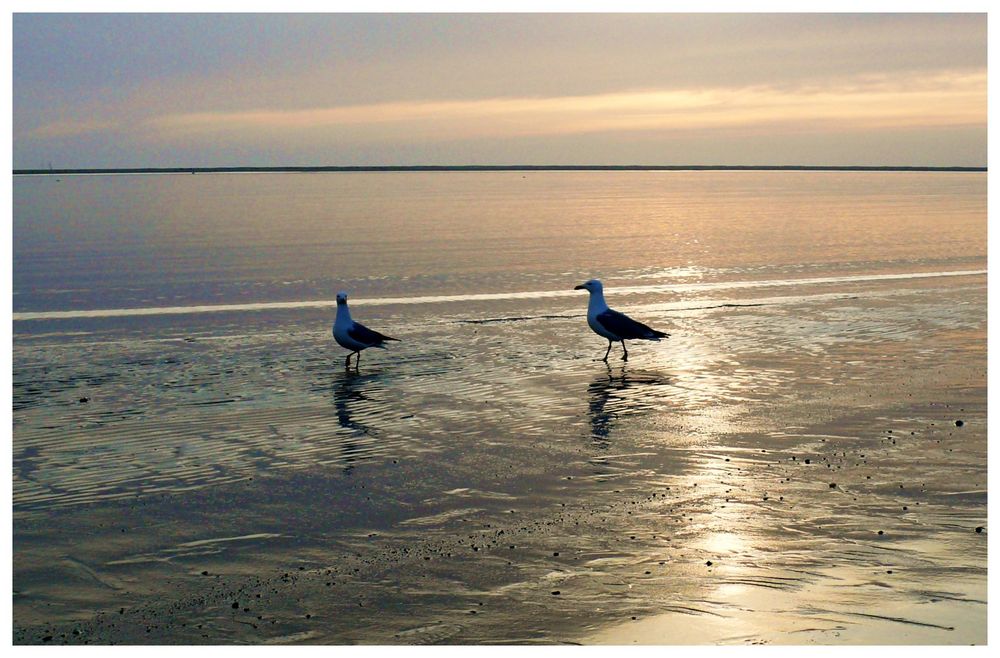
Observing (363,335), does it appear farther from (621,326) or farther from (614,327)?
(621,326)

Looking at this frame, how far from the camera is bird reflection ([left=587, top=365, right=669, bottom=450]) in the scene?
13898mm

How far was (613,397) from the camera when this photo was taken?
52.3 feet

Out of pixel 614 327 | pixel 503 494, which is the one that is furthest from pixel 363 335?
pixel 503 494

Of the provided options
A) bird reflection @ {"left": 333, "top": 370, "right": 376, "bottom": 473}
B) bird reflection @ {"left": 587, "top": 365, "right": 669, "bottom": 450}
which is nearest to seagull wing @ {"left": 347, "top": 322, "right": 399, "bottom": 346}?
bird reflection @ {"left": 333, "top": 370, "right": 376, "bottom": 473}

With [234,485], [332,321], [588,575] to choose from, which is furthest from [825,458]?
[332,321]

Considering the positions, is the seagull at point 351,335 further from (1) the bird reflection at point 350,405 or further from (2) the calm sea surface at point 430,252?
(2) the calm sea surface at point 430,252

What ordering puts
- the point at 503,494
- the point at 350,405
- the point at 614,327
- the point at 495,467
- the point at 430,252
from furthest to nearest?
the point at 430,252, the point at 614,327, the point at 350,405, the point at 495,467, the point at 503,494

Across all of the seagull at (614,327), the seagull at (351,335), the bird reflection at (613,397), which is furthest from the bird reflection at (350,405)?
the seagull at (614,327)

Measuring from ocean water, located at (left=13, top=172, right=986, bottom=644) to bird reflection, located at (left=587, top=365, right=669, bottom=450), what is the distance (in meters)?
0.08

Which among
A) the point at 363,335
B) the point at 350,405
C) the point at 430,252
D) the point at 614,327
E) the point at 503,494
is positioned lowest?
the point at 503,494

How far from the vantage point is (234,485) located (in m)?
11.5

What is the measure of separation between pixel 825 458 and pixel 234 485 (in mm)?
6056

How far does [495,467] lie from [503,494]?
40.8 inches
